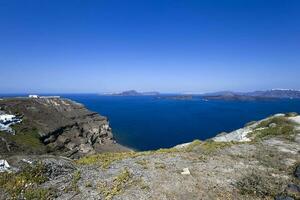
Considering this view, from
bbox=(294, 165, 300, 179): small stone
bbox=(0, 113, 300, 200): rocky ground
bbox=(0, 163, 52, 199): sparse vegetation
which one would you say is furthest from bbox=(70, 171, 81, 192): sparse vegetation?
bbox=(294, 165, 300, 179): small stone

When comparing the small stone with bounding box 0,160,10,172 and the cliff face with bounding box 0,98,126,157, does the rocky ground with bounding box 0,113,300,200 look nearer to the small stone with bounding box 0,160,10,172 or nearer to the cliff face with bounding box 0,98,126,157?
the small stone with bounding box 0,160,10,172

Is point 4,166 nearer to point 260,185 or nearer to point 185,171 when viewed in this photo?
point 185,171

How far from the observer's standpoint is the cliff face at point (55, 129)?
73625 mm

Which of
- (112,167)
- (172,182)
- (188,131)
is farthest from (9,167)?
(188,131)

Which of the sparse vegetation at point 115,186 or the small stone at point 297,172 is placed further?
the small stone at point 297,172

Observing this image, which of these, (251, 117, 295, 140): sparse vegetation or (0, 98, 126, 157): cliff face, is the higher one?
(251, 117, 295, 140): sparse vegetation

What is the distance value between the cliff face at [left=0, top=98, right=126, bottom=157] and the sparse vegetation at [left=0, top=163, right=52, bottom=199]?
5129cm

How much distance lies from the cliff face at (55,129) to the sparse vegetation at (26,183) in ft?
168

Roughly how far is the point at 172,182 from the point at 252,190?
548cm

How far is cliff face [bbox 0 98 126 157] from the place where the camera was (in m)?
73.6

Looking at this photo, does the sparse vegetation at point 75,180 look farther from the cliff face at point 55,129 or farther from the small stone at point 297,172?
the cliff face at point 55,129

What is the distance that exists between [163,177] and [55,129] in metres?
77.5

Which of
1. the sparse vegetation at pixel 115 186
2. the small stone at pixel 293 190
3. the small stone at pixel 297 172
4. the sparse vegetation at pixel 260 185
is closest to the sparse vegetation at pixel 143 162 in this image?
the sparse vegetation at pixel 115 186

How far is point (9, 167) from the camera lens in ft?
66.5
